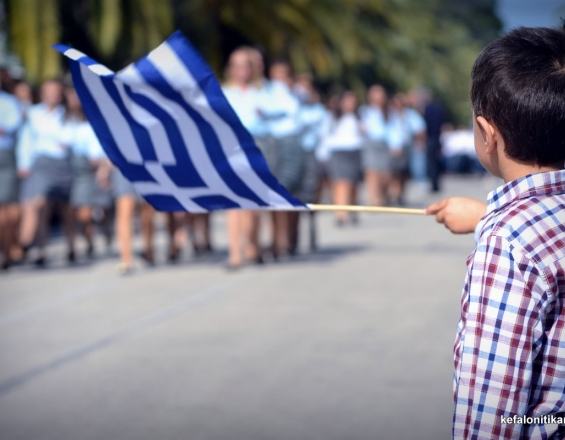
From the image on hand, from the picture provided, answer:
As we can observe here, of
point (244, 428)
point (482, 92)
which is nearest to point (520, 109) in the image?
point (482, 92)

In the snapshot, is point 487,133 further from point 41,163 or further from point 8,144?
point 41,163

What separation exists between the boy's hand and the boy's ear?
548mm

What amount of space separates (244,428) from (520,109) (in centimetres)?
371

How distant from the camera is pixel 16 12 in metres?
19.8

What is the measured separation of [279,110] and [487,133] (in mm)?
10260

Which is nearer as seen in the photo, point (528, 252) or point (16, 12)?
point (528, 252)

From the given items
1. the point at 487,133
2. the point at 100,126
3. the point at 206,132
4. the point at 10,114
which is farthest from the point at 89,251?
the point at 487,133

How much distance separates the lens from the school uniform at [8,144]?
12.8m

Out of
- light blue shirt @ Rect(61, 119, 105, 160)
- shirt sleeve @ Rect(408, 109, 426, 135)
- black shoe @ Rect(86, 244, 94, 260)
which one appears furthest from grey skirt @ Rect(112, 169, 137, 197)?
shirt sleeve @ Rect(408, 109, 426, 135)

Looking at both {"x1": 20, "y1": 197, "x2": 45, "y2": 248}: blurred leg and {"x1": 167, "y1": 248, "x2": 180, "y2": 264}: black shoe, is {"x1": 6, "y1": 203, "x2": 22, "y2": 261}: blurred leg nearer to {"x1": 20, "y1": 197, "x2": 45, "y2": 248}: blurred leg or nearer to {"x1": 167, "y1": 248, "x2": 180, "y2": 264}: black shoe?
{"x1": 20, "y1": 197, "x2": 45, "y2": 248}: blurred leg

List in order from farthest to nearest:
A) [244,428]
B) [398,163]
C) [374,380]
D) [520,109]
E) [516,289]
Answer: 1. [398,163]
2. [374,380]
3. [244,428]
4. [520,109]
5. [516,289]

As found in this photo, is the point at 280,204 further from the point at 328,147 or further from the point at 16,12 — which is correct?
the point at 16,12

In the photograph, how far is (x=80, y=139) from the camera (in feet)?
45.3

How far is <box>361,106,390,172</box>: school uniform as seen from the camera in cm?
2167
